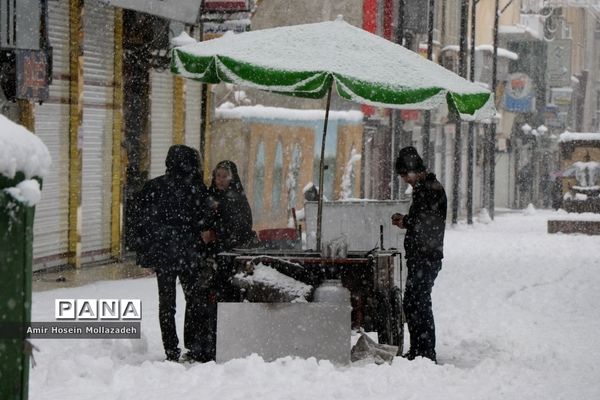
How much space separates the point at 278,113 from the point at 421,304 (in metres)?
18.1

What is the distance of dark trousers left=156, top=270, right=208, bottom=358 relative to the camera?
981 centimetres

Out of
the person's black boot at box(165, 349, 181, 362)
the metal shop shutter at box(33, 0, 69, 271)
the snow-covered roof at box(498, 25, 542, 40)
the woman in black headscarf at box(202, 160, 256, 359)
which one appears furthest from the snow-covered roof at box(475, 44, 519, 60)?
the person's black boot at box(165, 349, 181, 362)

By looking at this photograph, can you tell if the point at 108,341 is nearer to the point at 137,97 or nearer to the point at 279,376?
the point at 279,376

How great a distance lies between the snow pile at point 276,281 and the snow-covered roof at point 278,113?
15479 mm

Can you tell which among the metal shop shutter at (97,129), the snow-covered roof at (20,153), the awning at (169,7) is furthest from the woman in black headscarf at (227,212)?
the metal shop shutter at (97,129)

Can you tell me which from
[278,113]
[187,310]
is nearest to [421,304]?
[187,310]

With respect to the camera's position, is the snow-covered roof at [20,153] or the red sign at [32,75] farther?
the red sign at [32,75]

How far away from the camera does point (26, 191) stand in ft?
14.4

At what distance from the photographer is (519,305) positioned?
49.2 feet

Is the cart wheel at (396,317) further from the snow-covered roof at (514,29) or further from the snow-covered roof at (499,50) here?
the snow-covered roof at (514,29)

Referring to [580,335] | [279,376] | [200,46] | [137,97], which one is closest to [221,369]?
[279,376]

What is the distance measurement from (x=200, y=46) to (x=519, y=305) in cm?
587

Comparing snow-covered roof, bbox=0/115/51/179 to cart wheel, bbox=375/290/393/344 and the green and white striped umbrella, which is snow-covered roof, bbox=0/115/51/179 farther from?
cart wheel, bbox=375/290/393/344

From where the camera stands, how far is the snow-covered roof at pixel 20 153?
4.24 meters
